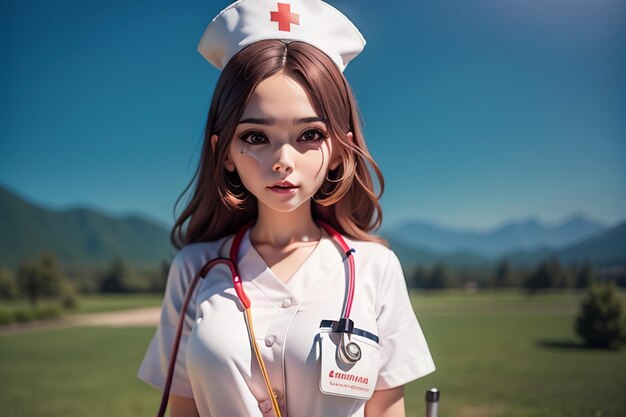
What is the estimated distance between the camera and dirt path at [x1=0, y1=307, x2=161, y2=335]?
4219 millimetres

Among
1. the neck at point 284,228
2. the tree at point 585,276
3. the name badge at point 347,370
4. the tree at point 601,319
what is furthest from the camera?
the tree at point 585,276

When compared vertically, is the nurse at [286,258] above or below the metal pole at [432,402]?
above

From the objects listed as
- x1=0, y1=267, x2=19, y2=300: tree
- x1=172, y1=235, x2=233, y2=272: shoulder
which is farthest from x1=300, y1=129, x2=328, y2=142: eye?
x1=0, y1=267, x2=19, y2=300: tree

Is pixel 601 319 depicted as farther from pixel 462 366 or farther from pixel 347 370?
pixel 347 370

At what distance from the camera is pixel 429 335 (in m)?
4.37

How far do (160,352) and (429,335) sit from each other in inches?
127

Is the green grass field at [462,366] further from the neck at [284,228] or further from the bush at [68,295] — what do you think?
the neck at [284,228]

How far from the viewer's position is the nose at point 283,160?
127 cm

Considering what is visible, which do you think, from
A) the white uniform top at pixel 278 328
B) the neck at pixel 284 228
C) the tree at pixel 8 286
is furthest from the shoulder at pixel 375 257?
the tree at pixel 8 286

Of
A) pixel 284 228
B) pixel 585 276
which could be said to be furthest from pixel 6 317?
pixel 585 276

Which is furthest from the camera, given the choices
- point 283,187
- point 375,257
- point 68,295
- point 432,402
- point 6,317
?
point 68,295

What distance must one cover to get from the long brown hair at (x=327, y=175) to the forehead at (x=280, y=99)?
0.6 inches

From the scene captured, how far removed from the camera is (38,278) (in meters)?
4.21

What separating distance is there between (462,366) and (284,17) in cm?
331
